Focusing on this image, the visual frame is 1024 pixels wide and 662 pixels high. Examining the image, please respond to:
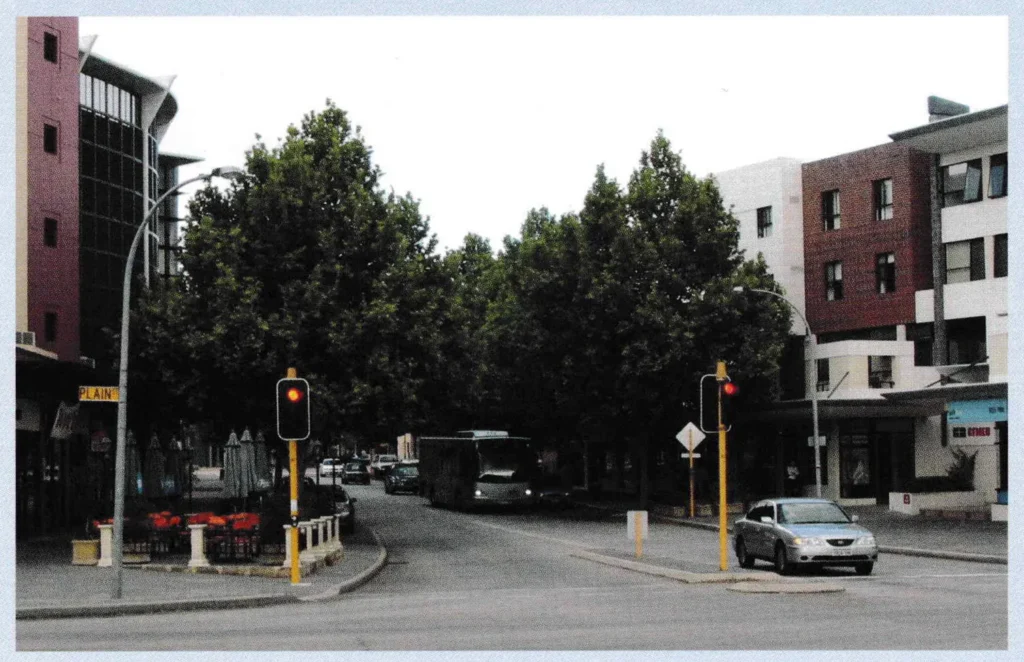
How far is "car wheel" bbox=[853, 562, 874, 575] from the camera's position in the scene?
86.0 feet

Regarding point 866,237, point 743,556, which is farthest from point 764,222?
point 743,556

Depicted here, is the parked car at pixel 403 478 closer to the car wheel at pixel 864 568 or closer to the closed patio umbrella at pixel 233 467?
the closed patio umbrella at pixel 233 467

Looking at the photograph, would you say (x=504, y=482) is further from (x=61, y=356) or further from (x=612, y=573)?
(x=612, y=573)

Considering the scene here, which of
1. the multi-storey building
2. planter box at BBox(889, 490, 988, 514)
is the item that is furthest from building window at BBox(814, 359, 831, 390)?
the multi-storey building

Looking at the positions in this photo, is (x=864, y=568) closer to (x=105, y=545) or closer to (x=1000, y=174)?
(x=105, y=545)

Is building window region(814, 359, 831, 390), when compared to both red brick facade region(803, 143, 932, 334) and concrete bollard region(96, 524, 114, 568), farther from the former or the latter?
concrete bollard region(96, 524, 114, 568)

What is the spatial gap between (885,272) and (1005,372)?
785 cm

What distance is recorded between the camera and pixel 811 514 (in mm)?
27219

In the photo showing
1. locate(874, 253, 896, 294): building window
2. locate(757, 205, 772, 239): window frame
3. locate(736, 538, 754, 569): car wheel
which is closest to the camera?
locate(736, 538, 754, 569): car wheel

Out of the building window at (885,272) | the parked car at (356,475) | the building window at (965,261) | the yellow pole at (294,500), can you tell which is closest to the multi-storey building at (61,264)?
the yellow pole at (294,500)

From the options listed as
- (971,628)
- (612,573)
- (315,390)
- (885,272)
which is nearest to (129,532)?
(315,390)

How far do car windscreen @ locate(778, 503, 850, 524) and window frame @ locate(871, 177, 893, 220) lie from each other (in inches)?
1040

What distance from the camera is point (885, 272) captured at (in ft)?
170

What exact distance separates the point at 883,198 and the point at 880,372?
672 centimetres
